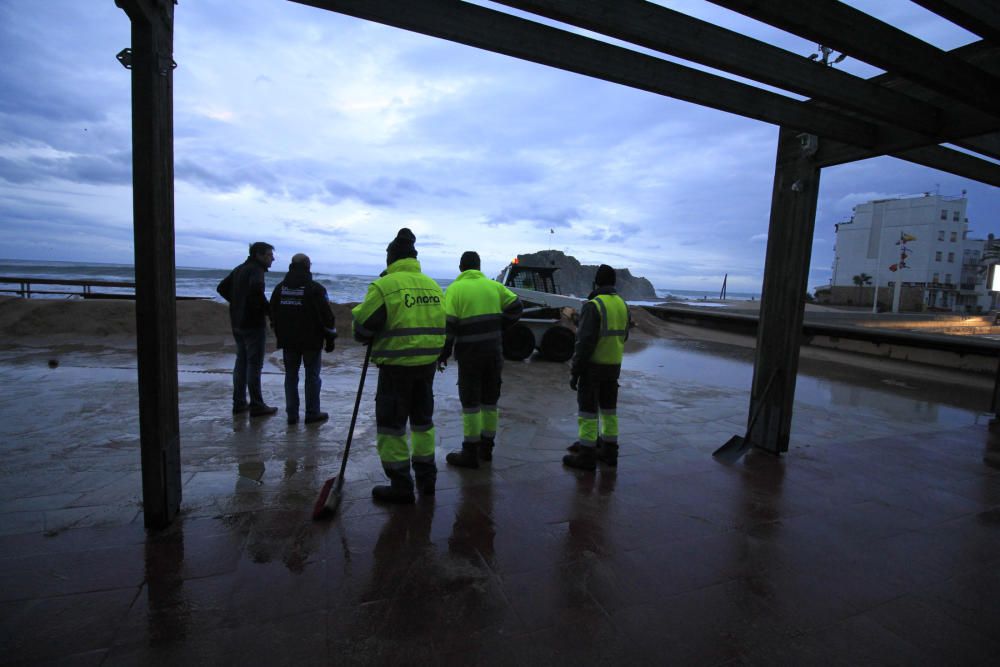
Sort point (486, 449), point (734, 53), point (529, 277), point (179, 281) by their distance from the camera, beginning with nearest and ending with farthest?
1. point (734, 53)
2. point (486, 449)
3. point (529, 277)
4. point (179, 281)

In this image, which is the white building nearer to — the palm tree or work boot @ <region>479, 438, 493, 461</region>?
the palm tree

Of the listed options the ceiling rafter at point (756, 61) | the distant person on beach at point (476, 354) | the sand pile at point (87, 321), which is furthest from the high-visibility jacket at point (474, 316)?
the sand pile at point (87, 321)

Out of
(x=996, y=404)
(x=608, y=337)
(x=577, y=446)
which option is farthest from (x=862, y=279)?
(x=577, y=446)

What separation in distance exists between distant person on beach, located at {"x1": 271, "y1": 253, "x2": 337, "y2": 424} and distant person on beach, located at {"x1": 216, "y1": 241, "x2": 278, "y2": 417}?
328 mm

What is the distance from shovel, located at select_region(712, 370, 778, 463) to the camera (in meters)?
4.75

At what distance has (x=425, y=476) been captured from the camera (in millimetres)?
3629

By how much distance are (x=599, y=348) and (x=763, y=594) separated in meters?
2.22

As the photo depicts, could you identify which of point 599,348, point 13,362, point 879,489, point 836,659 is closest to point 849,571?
point 836,659

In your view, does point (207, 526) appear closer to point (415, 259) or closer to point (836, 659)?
point (415, 259)

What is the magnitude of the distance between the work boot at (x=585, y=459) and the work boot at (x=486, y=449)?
28.2 inches

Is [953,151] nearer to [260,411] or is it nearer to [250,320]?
[250,320]

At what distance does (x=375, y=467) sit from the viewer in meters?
4.16

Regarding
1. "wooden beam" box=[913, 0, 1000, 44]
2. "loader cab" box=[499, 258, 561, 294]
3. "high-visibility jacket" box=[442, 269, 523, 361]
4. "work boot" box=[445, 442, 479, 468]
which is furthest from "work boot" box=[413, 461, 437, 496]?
"loader cab" box=[499, 258, 561, 294]

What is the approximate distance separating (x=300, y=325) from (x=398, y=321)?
2.32 meters
